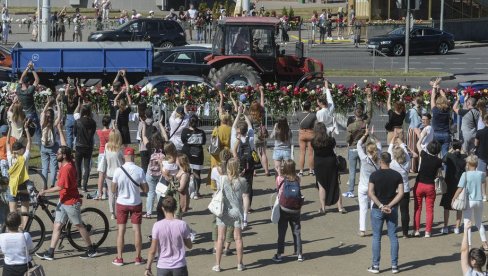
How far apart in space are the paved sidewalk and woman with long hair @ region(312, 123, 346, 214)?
377 millimetres

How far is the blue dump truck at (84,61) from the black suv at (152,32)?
38.7 feet

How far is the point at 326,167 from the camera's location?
17.0 m

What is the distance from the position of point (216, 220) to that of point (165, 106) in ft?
29.1

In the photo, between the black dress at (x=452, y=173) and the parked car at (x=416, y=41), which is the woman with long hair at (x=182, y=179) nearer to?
the black dress at (x=452, y=173)

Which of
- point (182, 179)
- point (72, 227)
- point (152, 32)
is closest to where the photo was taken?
point (182, 179)

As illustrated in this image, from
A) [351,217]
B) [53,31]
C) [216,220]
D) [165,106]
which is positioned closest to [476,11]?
[53,31]

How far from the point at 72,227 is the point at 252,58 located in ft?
46.8

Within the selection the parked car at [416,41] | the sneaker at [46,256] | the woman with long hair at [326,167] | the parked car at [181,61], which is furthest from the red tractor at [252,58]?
the parked car at [416,41]

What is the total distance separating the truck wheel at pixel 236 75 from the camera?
92.9 feet

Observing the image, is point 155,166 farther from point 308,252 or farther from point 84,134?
point 308,252

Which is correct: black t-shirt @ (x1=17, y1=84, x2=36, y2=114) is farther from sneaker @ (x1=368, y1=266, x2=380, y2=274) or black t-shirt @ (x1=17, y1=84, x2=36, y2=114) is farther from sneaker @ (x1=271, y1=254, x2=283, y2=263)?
sneaker @ (x1=368, y1=266, x2=380, y2=274)

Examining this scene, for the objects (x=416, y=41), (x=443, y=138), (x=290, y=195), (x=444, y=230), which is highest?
(x=416, y=41)

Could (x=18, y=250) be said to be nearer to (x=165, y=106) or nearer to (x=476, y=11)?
(x=165, y=106)

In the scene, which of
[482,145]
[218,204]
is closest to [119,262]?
[218,204]
